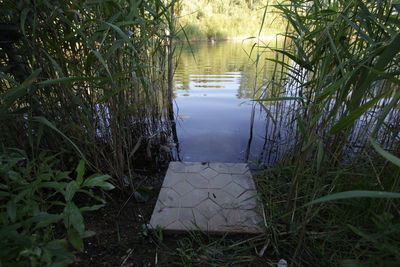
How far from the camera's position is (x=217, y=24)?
13984 mm

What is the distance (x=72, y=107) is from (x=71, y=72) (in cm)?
22

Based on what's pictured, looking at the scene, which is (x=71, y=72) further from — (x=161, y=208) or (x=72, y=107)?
(x=161, y=208)

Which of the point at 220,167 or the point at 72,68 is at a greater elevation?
the point at 72,68

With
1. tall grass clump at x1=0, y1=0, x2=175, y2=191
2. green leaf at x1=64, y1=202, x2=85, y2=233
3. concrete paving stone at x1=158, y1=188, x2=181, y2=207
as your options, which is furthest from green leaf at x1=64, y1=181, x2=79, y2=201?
concrete paving stone at x1=158, y1=188, x2=181, y2=207

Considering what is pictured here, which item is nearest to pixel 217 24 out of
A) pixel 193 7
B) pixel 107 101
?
pixel 193 7

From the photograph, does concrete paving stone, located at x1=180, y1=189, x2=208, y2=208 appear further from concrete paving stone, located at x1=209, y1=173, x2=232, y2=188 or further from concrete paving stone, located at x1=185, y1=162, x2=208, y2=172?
concrete paving stone, located at x1=185, y1=162, x2=208, y2=172

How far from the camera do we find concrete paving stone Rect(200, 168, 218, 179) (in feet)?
5.90

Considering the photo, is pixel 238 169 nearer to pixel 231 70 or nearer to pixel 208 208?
pixel 208 208

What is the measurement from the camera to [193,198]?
155 cm

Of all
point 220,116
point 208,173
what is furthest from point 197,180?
point 220,116

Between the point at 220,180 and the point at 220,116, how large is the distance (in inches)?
65.8

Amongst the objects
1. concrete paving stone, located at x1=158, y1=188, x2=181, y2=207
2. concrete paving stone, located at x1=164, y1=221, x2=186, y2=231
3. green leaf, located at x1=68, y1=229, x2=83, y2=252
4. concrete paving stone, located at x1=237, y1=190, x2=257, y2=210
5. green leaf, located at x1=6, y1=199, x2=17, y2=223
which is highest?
green leaf, located at x1=6, y1=199, x2=17, y2=223

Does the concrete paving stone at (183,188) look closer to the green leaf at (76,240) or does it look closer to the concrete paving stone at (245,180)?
the concrete paving stone at (245,180)

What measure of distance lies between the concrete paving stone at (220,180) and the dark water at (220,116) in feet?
1.63
